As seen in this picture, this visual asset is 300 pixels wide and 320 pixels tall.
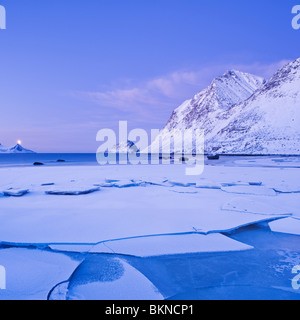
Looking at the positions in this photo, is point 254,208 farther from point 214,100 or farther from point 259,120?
point 214,100

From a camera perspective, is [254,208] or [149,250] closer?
[149,250]

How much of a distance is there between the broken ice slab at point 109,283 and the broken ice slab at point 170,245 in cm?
23

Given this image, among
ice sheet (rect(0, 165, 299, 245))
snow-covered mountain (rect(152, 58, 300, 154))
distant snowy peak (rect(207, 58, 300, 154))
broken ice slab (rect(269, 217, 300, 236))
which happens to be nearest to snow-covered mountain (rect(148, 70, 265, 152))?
snow-covered mountain (rect(152, 58, 300, 154))

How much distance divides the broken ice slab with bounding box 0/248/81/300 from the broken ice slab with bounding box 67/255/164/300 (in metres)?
0.14

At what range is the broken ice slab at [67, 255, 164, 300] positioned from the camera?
2213 mm

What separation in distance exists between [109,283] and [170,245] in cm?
109

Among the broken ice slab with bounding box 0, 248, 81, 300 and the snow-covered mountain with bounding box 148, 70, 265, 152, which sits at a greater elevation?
the snow-covered mountain with bounding box 148, 70, 265, 152

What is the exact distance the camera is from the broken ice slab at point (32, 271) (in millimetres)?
2178

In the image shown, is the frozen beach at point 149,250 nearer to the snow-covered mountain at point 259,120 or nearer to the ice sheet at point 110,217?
the ice sheet at point 110,217

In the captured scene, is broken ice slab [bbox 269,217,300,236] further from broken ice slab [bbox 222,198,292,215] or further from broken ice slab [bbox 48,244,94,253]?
broken ice slab [bbox 48,244,94,253]

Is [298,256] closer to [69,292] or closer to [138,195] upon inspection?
[69,292]

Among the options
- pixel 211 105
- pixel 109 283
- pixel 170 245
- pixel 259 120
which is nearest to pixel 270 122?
pixel 259 120

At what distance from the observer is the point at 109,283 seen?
2.43m
